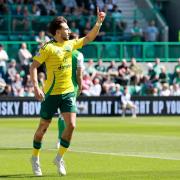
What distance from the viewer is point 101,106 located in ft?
115

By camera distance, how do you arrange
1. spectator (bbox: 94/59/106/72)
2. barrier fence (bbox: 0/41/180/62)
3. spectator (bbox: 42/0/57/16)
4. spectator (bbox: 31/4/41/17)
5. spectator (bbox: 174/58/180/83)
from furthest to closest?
spectator (bbox: 42/0/57/16) < spectator (bbox: 31/4/41/17) < spectator (bbox: 174/58/180/83) < barrier fence (bbox: 0/41/180/62) < spectator (bbox: 94/59/106/72)

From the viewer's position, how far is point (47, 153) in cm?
1723

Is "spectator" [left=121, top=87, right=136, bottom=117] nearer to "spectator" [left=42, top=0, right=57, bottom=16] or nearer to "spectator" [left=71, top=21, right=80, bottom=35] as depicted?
"spectator" [left=71, top=21, right=80, bottom=35]

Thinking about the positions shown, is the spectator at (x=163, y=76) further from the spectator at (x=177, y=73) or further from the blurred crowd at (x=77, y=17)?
the blurred crowd at (x=77, y=17)

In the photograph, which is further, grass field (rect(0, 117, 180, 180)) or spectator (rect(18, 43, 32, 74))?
spectator (rect(18, 43, 32, 74))

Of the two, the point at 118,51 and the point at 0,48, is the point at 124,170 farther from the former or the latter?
the point at 118,51

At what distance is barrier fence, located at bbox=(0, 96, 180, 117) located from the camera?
111 ft

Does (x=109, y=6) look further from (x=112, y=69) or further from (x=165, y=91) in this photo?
(x=165, y=91)

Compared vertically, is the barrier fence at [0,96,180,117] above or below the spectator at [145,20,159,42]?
below

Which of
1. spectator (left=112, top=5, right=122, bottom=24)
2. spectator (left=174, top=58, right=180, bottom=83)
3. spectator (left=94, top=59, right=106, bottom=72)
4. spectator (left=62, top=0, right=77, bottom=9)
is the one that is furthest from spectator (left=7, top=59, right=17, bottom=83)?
spectator (left=112, top=5, right=122, bottom=24)

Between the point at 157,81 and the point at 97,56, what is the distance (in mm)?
2943

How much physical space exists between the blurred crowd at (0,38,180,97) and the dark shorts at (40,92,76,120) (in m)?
20.4

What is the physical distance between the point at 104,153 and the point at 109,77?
1911 cm

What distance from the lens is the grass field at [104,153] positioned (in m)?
13.3
